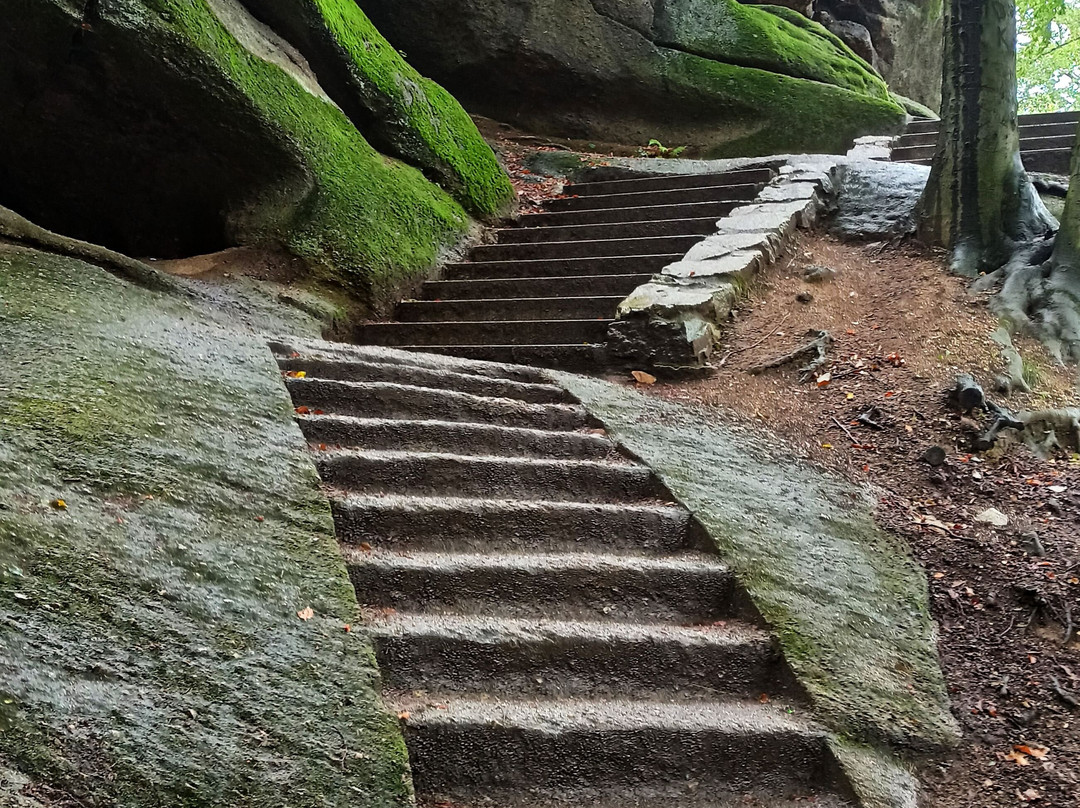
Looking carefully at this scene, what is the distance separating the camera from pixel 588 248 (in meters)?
7.53

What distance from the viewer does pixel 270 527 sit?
2986mm

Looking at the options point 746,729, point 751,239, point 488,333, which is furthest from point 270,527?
point 751,239

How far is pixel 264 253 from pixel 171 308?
5.66ft

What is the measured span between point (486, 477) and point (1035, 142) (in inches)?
398

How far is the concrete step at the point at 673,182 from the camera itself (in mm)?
8633

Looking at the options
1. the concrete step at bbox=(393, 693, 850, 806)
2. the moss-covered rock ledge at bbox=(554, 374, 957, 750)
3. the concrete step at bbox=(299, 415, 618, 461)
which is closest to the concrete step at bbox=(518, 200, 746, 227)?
the moss-covered rock ledge at bbox=(554, 374, 957, 750)

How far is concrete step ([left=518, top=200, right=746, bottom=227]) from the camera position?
7.92 meters

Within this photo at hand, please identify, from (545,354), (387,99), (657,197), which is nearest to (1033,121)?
(657,197)

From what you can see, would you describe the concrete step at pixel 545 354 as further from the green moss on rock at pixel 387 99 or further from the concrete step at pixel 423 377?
the green moss on rock at pixel 387 99

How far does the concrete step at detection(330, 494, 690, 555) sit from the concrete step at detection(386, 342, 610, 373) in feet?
6.76

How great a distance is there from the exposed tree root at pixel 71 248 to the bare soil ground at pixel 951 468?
323cm

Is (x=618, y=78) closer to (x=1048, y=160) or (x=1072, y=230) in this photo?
(x=1048, y=160)

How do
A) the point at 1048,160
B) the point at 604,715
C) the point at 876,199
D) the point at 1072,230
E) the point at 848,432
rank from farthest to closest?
the point at 1048,160 < the point at 876,199 < the point at 1072,230 < the point at 848,432 < the point at 604,715

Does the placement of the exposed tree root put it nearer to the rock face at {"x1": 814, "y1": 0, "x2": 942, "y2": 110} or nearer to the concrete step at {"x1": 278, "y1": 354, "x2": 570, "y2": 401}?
Result: the concrete step at {"x1": 278, "y1": 354, "x2": 570, "y2": 401}
